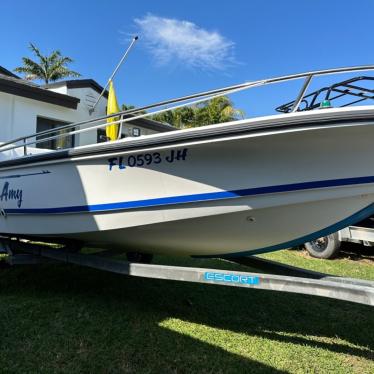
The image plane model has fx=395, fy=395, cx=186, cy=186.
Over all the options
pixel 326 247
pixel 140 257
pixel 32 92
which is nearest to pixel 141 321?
pixel 140 257

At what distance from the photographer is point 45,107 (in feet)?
29.1

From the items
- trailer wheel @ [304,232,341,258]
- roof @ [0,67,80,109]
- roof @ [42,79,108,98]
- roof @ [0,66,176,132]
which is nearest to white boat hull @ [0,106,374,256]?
trailer wheel @ [304,232,341,258]

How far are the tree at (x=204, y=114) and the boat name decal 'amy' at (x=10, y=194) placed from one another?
14.2 metres

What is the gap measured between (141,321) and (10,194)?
1.94 metres

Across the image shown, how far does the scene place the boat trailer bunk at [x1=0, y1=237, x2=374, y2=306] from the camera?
2.65 meters

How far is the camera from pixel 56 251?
4016 millimetres

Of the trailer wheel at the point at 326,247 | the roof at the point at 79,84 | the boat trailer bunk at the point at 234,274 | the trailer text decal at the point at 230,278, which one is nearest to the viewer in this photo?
the boat trailer bunk at the point at 234,274

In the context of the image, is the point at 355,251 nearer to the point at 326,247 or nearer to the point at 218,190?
the point at 326,247

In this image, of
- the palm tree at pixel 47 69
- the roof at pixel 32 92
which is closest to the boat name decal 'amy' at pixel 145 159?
the roof at pixel 32 92

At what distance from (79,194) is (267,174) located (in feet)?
5.56

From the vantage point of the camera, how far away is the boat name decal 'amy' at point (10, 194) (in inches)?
158

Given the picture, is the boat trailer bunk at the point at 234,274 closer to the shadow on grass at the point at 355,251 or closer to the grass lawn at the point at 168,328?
the grass lawn at the point at 168,328

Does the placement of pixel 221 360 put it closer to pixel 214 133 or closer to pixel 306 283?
pixel 306 283

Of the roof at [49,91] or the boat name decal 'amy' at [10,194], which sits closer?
the boat name decal 'amy' at [10,194]
